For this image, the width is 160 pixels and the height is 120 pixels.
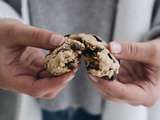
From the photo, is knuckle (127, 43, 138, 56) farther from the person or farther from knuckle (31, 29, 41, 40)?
knuckle (31, 29, 41, 40)

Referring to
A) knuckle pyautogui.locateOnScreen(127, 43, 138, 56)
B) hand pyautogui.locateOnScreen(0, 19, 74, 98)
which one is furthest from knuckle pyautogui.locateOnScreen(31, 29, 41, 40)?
knuckle pyautogui.locateOnScreen(127, 43, 138, 56)

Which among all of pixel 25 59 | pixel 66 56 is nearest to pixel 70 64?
pixel 66 56

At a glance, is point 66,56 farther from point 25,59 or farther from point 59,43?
point 25,59

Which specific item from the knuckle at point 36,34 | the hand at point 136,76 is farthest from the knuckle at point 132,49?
the knuckle at point 36,34

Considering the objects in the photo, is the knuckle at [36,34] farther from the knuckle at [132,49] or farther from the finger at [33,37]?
→ the knuckle at [132,49]

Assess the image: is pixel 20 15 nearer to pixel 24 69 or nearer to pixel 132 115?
pixel 24 69
